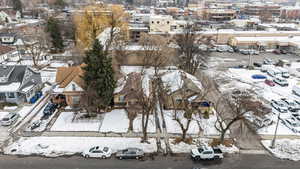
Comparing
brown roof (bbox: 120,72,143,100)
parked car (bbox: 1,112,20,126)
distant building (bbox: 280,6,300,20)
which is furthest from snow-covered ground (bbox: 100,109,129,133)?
distant building (bbox: 280,6,300,20)

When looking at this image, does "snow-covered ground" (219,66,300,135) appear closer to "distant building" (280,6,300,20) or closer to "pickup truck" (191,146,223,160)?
"pickup truck" (191,146,223,160)

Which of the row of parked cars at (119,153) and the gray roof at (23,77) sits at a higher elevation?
the gray roof at (23,77)

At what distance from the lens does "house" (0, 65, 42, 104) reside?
30116 mm

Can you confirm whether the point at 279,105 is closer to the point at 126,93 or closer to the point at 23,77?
the point at 126,93

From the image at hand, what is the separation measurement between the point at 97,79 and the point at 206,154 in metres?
14.7

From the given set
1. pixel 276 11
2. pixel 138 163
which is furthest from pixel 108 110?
pixel 276 11

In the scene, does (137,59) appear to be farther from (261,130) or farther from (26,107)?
(261,130)

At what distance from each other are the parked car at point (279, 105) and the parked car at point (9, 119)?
108ft

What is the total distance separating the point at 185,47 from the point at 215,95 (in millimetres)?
11241

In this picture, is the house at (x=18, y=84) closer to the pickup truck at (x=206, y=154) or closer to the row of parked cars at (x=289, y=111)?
the pickup truck at (x=206, y=154)

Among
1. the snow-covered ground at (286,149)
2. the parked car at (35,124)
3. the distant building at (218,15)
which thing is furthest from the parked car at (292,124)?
the distant building at (218,15)

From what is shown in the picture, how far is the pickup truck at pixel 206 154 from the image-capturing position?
19625 millimetres

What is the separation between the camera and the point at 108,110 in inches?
1131

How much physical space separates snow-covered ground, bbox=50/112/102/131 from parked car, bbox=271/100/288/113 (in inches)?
908
